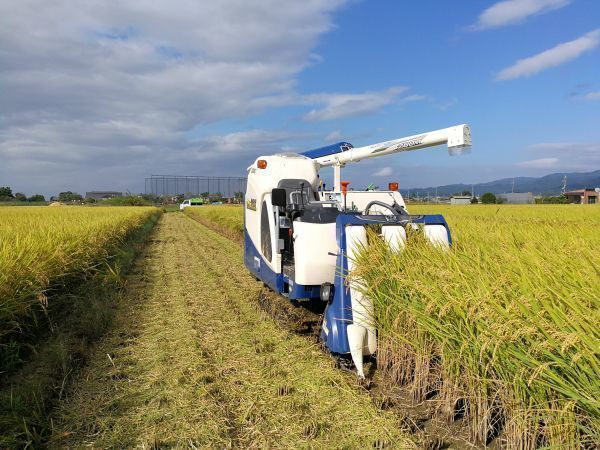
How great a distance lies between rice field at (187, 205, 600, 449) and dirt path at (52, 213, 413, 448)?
1.86 feet

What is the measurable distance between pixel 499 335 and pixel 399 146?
3.39 metres

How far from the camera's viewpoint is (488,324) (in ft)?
8.86

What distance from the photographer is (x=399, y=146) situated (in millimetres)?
5453

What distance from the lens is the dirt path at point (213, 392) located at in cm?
317

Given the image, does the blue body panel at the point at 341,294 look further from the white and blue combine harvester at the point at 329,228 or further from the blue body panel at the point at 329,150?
the blue body panel at the point at 329,150

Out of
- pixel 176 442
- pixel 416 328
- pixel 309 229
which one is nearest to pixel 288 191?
pixel 309 229

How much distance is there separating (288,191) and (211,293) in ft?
9.49

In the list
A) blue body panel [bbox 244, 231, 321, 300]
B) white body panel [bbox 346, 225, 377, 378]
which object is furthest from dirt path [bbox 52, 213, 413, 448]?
blue body panel [bbox 244, 231, 321, 300]

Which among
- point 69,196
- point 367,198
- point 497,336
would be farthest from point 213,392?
point 69,196

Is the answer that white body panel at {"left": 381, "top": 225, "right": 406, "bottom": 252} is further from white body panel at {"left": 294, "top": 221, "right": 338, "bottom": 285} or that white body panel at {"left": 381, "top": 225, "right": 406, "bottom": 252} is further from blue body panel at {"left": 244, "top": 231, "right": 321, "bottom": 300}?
blue body panel at {"left": 244, "top": 231, "right": 321, "bottom": 300}

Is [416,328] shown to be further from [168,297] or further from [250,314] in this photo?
[168,297]

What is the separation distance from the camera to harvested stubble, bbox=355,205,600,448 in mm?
2256

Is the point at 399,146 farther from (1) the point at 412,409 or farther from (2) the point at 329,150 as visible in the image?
(1) the point at 412,409

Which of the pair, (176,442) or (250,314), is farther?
(250,314)
